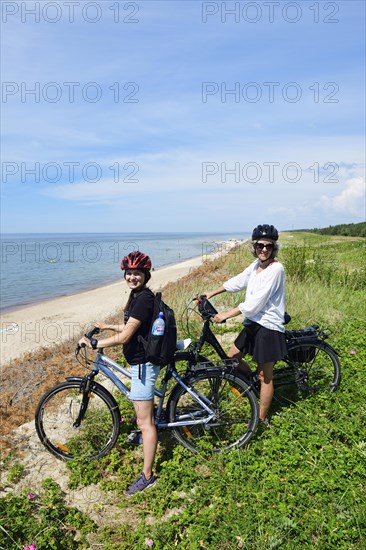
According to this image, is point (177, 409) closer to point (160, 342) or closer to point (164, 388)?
point (164, 388)

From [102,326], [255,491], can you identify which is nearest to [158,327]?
[102,326]

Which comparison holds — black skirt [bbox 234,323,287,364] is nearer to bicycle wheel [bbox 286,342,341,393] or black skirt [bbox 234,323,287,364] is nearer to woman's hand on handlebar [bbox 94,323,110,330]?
bicycle wheel [bbox 286,342,341,393]

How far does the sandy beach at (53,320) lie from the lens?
476 inches

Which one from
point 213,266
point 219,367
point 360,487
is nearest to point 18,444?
point 219,367

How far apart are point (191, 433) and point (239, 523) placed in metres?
1.40

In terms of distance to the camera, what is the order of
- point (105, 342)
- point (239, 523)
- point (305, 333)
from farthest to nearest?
point (305, 333) → point (105, 342) → point (239, 523)

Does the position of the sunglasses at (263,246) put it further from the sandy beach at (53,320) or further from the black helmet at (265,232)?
the sandy beach at (53,320)

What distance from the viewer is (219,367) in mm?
Answer: 4332

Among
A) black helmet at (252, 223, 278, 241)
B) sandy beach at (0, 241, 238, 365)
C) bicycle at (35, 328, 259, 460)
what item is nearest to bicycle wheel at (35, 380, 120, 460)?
bicycle at (35, 328, 259, 460)

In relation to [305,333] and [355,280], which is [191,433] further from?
[355,280]

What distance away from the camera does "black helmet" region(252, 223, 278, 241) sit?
4.31m

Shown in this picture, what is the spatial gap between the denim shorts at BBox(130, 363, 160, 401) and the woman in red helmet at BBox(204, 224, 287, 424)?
92cm

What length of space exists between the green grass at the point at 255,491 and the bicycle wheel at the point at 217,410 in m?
0.17

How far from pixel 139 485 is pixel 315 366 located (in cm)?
292
